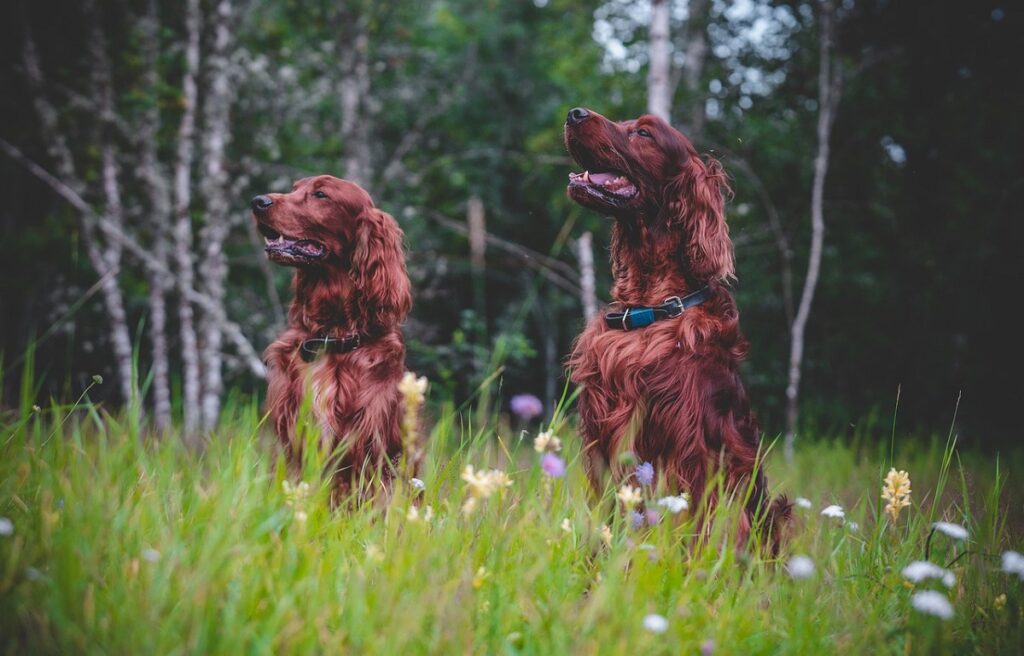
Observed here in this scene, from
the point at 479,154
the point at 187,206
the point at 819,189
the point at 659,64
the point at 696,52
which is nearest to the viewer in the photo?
the point at 659,64

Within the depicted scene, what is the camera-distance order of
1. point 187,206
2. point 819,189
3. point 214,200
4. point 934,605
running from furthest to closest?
point 819,189 → point 187,206 → point 214,200 → point 934,605

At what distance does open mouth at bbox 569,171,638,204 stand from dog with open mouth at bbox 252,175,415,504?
0.90 meters

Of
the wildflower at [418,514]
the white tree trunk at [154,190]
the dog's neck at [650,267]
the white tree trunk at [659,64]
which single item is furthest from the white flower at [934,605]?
the white tree trunk at [154,190]

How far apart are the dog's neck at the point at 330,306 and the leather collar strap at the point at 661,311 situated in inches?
43.2

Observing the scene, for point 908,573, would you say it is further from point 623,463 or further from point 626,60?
point 626,60

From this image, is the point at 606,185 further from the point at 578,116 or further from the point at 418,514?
the point at 418,514

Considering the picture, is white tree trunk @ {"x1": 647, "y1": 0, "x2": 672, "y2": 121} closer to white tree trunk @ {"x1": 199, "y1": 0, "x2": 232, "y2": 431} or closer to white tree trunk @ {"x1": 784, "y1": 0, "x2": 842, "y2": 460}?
white tree trunk @ {"x1": 784, "y1": 0, "x2": 842, "y2": 460}

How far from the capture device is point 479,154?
914 cm

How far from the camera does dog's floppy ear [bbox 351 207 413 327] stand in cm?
312

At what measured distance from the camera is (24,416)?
6.37 ft

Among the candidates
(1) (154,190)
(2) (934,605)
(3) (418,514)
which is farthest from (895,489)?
(1) (154,190)

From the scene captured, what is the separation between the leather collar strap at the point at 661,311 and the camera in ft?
8.83

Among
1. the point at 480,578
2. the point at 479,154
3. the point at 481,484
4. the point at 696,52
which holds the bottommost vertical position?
the point at 480,578

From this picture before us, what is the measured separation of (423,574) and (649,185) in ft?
5.87
